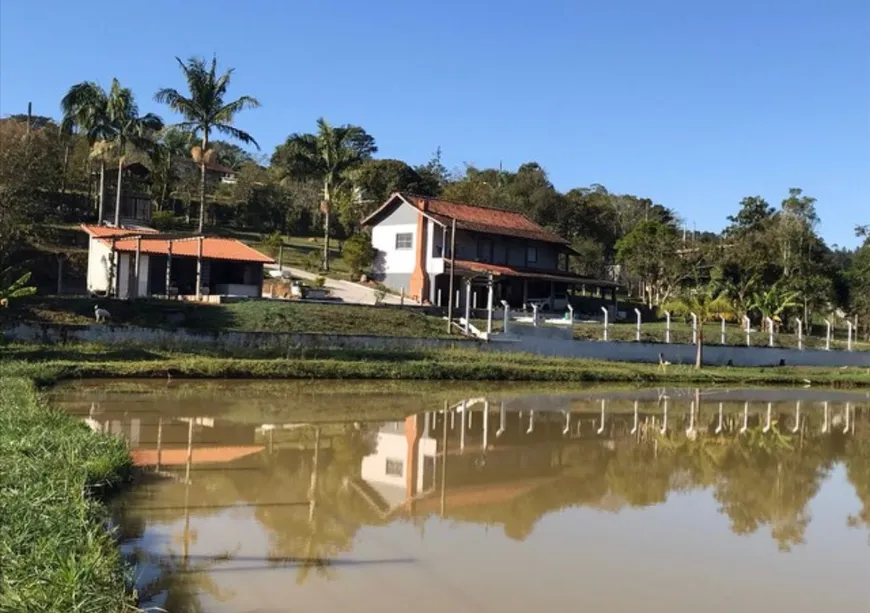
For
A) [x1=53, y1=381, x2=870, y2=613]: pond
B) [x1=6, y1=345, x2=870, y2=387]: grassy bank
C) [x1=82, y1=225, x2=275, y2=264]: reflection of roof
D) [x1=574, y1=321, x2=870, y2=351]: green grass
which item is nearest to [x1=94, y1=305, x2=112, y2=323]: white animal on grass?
[x1=6, y1=345, x2=870, y2=387]: grassy bank

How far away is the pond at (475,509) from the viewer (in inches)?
247

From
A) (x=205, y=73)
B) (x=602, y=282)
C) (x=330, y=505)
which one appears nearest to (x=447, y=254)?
(x=602, y=282)

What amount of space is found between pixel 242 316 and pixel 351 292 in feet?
35.7

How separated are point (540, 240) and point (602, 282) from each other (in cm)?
422

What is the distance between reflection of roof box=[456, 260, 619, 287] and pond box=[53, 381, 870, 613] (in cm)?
1986

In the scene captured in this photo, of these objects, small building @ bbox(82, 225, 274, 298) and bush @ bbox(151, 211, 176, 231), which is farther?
bush @ bbox(151, 211, 176, 231)

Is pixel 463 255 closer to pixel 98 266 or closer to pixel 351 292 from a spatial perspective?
pixel 351 292

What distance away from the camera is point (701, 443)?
587 inches

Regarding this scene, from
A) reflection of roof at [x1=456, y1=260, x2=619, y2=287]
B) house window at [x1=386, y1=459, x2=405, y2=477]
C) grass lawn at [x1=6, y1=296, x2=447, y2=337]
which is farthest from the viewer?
reflection of roof at [x1=456, y1=260, x2=619, y2=287]

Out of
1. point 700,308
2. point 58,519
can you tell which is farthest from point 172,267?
point 58,519

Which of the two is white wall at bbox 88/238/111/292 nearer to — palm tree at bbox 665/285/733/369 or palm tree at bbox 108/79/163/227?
palm tree at bbox 108/79/163/227

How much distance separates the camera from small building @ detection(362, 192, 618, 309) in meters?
38.6

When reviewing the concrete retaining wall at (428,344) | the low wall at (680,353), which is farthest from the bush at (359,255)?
the low wall at (680,353)

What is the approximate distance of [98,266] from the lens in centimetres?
3322
